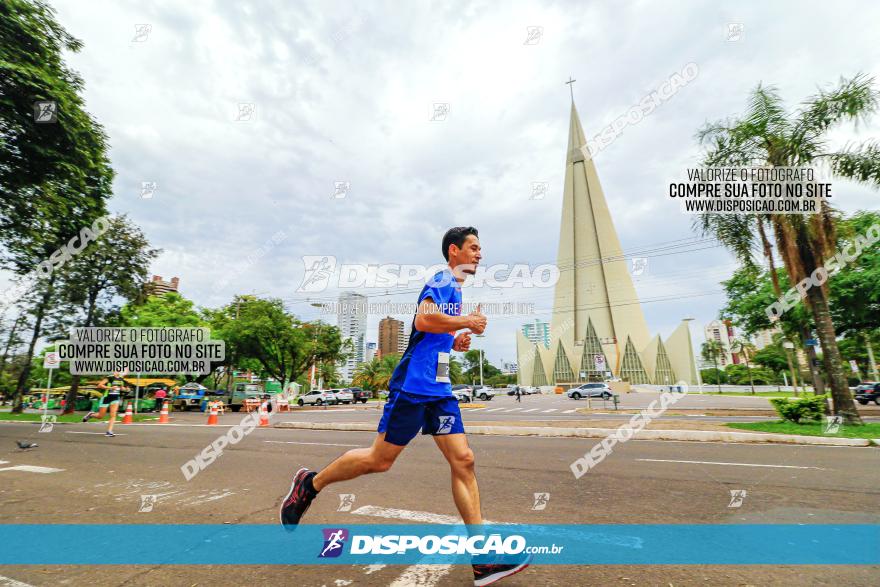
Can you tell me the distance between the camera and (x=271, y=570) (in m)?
2.47

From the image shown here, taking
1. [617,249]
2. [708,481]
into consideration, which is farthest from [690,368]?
[708,481]

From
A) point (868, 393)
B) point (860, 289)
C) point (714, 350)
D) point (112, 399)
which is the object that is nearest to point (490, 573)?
point (112, 399)

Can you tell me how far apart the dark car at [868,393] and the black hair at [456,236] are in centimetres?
3397

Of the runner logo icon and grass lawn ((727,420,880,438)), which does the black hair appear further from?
grass lawn ((727,420,880,438))

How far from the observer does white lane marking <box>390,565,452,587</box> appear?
88.2 inches

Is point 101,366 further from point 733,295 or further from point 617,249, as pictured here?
point 617,249

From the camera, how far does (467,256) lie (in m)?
2.79

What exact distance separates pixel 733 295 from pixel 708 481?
23.7 metres

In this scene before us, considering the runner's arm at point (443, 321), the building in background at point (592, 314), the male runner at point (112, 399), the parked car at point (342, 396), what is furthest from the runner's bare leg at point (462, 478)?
the building in background at point (592, 314)

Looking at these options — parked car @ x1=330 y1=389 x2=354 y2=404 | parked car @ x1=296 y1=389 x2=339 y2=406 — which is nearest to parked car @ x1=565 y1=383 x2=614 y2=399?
parked car @ x1=330 y1=389 x2=354 y2=404

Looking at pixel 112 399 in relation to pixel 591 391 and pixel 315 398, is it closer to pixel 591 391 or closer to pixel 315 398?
pixel 315 398

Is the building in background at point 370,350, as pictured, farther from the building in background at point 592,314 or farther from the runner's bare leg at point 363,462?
the runner's bare leg at point 363,462

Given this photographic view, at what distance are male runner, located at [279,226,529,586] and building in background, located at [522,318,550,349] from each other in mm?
84421

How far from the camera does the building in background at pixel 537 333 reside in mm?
91688
